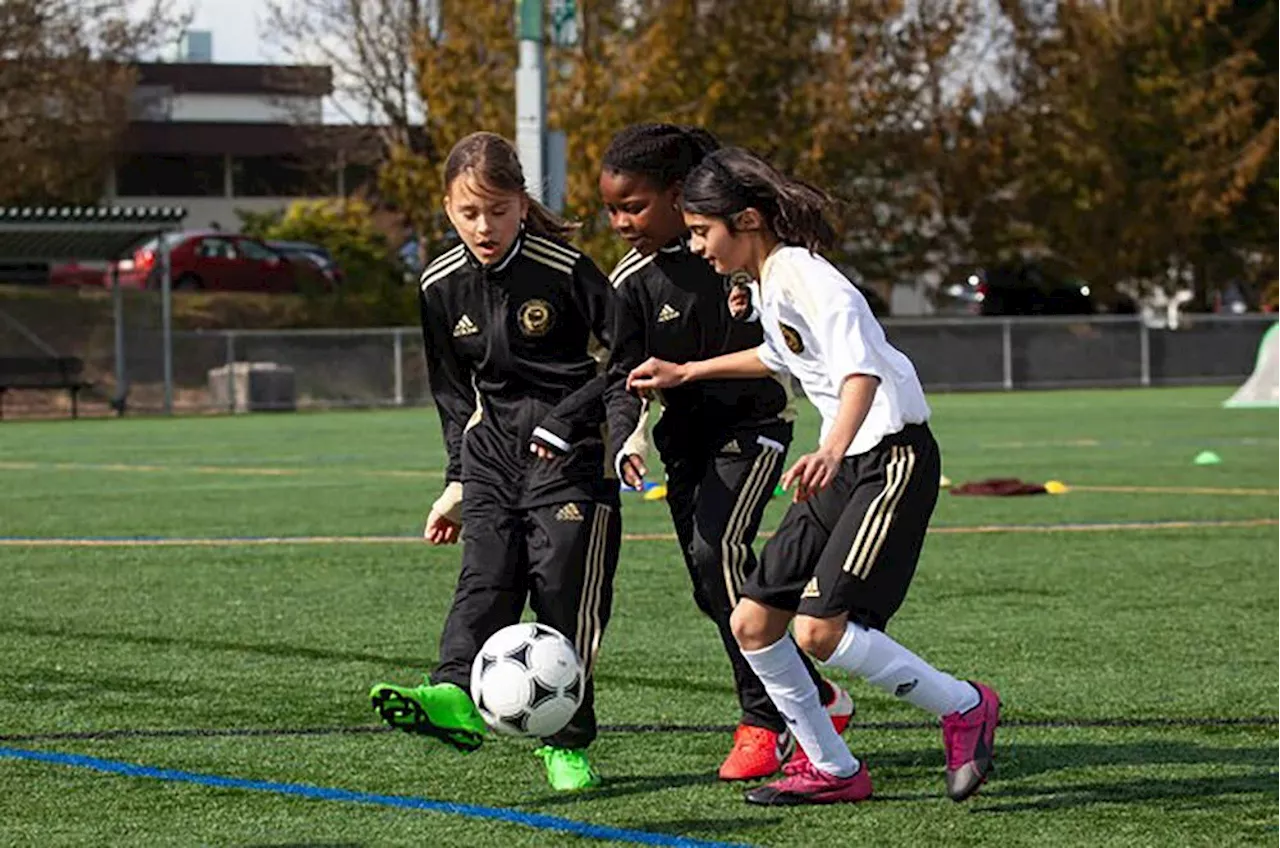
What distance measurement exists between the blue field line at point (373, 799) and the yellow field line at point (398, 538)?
22.4ft

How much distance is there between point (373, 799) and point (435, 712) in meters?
0.27

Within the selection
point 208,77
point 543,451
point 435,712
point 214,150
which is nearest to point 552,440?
point 543,451

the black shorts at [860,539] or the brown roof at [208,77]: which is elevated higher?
the brown roof at [208,77]

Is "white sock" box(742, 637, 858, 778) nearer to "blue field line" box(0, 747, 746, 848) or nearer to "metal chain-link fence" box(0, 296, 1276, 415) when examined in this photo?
"blue field line" box(0, 747, 746, 848)

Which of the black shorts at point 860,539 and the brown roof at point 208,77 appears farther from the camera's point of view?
the brown roof at point 208,77

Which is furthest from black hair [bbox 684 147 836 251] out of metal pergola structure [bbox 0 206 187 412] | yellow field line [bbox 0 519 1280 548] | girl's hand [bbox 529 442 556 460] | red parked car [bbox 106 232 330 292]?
red parked car [bbox 106 232 330 292]

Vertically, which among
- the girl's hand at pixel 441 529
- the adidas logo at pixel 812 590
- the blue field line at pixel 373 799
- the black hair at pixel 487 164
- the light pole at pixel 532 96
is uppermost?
the light pole at pixel 532 96

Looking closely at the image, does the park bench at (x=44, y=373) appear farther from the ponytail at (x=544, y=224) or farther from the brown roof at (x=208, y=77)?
the brown roof at (x=208, y=77)

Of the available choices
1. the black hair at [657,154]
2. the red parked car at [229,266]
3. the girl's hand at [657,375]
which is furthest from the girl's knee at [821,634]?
the red parked car at [229,266]

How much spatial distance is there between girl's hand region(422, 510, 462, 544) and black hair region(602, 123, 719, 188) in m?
1.09

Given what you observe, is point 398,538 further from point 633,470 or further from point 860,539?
point 860,539

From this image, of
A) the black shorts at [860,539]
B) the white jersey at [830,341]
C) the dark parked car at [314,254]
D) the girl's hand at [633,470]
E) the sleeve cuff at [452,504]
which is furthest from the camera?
the dark parked car at [314,254]

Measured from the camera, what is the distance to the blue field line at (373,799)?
5562 millimetres

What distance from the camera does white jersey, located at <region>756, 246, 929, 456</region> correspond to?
5766 mm
